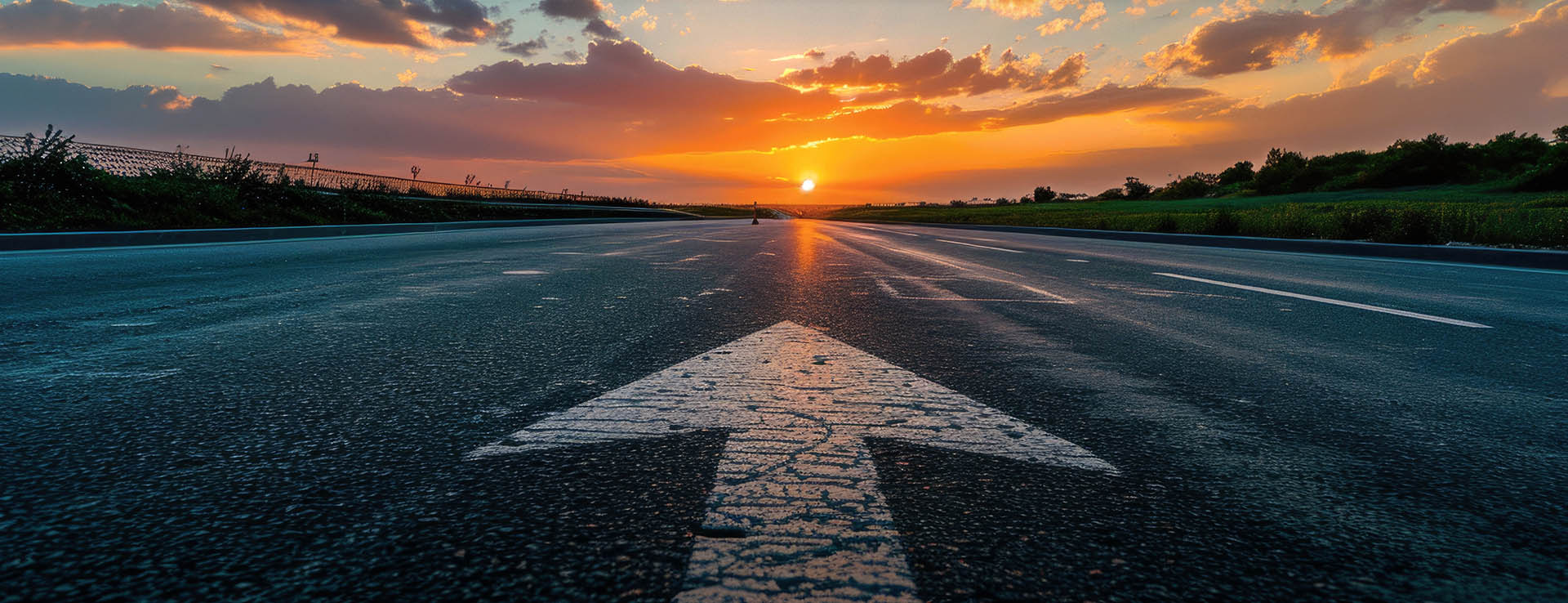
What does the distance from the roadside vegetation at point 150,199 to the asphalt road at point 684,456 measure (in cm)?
1379

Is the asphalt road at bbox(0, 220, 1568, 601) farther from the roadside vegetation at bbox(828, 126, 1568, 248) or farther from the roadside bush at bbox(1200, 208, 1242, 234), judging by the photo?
the roadside bush at bbox(1200, 208, 1242, 234)

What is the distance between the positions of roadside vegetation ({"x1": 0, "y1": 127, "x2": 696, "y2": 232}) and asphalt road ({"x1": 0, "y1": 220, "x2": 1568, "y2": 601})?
13787 mm

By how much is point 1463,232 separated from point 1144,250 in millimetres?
7739

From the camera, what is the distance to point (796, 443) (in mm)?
2438

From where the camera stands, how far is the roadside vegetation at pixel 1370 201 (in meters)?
18.5

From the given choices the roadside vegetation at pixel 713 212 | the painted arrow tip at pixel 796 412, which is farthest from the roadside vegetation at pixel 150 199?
the roadside vegetation at pixel 713 212

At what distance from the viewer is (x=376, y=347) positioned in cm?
433

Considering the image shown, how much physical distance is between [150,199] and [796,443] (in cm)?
2290

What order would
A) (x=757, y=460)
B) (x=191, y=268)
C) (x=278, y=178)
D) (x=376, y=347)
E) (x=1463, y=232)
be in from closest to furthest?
1. (x=757, y=460)
2. (x=376, y=347)
3. (x=191, y=268)
4. (x=1463, y=232)
5. (x=278, y=178)

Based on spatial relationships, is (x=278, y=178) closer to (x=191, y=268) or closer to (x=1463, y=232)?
(x=191, y=268)

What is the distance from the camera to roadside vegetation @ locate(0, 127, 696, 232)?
1672cm

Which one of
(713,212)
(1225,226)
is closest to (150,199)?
(1225,226)

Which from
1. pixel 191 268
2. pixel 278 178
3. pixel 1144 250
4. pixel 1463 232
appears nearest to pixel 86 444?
pixel 191 268

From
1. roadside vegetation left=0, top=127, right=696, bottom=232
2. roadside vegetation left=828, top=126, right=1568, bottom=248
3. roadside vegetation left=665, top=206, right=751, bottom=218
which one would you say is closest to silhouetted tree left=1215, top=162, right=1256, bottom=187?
roadside vegetation left=828, top=126, right=1568, bottom=248
